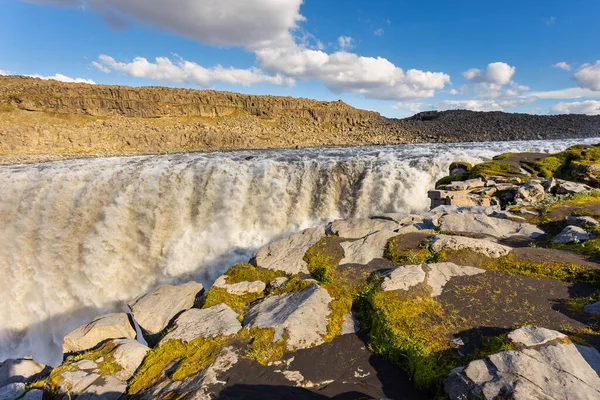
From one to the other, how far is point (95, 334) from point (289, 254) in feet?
15.6

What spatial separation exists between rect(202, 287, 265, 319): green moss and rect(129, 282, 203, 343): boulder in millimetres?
668

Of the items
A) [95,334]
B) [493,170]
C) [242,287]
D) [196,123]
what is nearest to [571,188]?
[493,170]

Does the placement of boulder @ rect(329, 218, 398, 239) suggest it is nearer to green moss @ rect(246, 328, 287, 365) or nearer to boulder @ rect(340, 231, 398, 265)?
boulder @ rect(340, 231, 398, 265)

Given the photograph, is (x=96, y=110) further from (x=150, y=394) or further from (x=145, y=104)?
(x=150, y=394)

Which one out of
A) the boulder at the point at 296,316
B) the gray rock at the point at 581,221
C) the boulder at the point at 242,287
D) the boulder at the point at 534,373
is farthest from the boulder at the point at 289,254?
the gray rock at the point at 581,221

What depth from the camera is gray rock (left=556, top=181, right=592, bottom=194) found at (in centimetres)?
1198

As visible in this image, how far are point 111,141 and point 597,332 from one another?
202ft

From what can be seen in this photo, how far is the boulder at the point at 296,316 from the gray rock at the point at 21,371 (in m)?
5.37

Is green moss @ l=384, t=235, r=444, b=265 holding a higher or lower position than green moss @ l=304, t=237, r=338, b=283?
higher

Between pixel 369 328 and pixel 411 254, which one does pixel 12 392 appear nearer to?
pixel 369 328

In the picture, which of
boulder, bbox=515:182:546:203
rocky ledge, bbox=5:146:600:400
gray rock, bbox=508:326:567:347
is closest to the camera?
gray rock, bbox=508:326:567:347

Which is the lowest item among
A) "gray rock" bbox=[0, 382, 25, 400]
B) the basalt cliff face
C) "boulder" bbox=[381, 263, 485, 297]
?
"gray rock" bbox=[0, 382, 25, 400]

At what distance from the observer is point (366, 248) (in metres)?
8.31

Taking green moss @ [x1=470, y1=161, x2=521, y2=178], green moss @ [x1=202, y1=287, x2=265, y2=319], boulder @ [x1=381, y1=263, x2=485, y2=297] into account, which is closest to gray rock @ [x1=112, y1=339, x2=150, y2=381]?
green moss @ [x1=202, y1=287, x2=265, y2=319]
